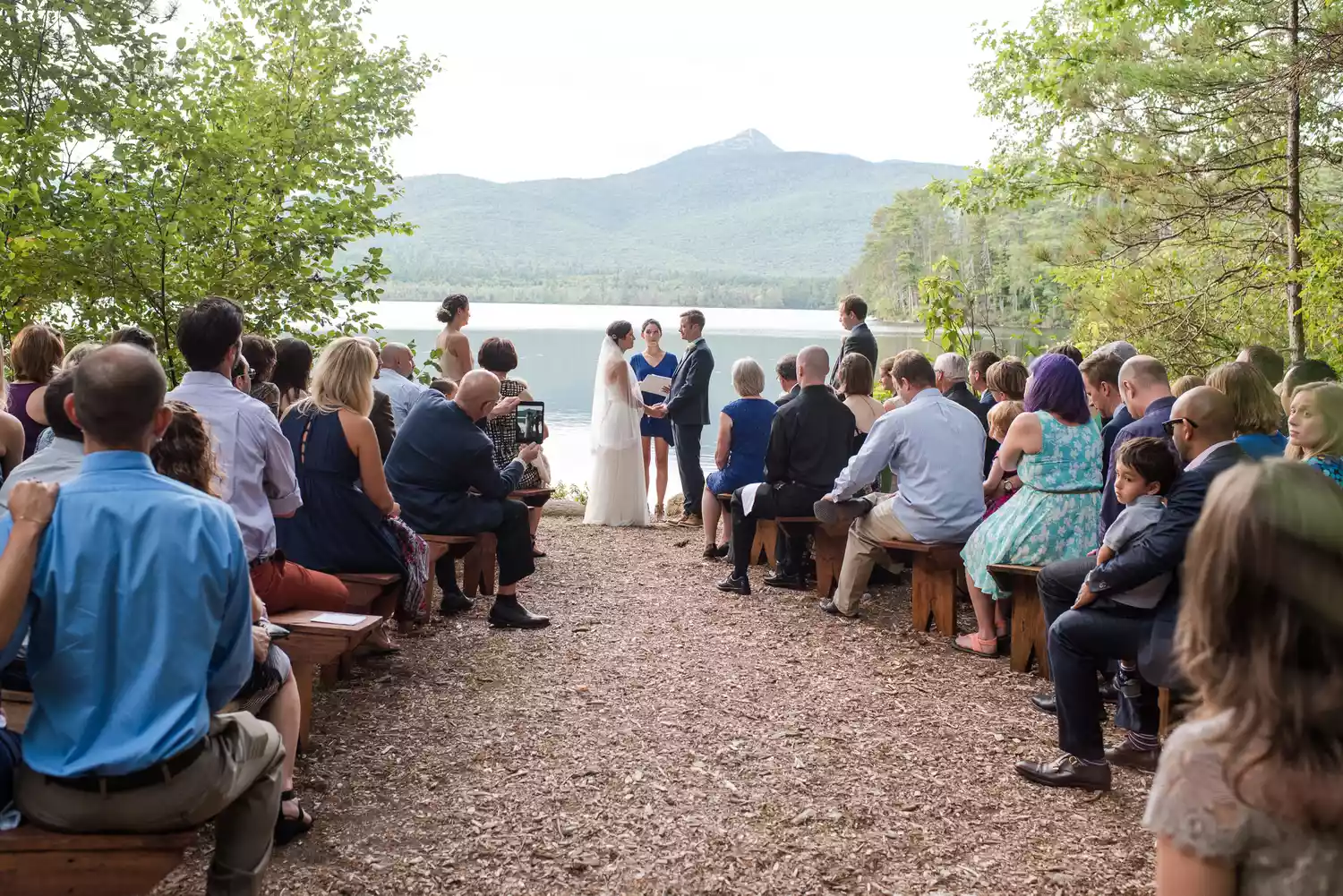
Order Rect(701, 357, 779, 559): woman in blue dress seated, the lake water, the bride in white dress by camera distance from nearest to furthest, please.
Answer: Rect(701, 357, 779, 559): woman in blue dress seated
the bride in white dress
the lake water

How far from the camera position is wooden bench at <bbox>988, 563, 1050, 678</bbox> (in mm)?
5160

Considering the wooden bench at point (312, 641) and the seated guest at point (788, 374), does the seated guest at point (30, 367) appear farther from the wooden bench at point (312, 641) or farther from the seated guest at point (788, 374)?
the seated guest at point (788, 374)

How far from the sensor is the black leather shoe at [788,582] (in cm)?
727

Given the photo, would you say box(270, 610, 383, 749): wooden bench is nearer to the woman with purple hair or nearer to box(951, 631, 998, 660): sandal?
the woman with purple hair

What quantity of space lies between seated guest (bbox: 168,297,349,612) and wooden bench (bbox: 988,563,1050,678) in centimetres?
322

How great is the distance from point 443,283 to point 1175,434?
379ft

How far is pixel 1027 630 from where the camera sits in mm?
5281

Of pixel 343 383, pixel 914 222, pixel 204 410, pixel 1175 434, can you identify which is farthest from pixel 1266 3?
pixel 914 222

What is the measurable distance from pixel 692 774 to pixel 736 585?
3.12 metres

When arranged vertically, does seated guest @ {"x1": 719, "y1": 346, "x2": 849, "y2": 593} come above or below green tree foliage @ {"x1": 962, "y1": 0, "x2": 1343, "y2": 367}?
below

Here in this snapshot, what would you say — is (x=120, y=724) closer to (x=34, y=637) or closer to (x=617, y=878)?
(x=34, y=637)

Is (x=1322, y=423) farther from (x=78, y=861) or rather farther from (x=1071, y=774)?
(x=78, y=861)

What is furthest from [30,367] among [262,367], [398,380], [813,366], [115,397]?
[813,366]

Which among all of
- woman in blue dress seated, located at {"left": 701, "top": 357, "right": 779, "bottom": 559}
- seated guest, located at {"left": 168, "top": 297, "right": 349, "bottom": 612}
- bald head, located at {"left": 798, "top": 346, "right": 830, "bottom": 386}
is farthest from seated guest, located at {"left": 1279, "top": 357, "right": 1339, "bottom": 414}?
seated guest, located at {"left": 168, "top": 297, "right": 349, "bottom": 612}
